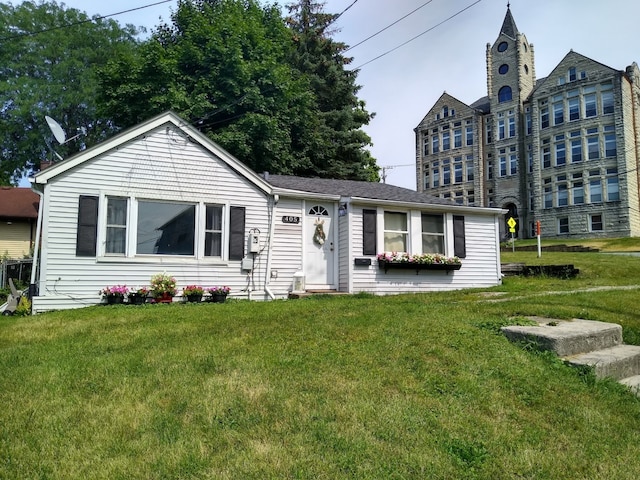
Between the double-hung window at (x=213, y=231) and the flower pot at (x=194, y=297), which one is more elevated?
the double-hung window at (x=213, y=231)

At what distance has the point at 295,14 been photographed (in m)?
29.6

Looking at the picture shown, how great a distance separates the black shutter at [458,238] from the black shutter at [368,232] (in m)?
2.49

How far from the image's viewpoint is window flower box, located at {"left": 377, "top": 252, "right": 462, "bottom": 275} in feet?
37.2

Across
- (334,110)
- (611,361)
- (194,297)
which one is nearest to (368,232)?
(194,297)

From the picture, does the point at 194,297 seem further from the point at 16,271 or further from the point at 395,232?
the point at 16,271

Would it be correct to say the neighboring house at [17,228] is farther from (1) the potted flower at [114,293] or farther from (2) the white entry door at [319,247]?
(2) the white entry door at [319,247]

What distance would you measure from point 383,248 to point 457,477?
9.21 m

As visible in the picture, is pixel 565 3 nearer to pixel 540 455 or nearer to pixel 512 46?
pixel 540 455

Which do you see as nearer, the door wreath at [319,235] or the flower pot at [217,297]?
the flower pot at [217,297]

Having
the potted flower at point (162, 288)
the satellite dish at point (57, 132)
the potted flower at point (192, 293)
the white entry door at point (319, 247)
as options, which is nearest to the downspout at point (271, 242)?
the white entry door at point (319, 247)

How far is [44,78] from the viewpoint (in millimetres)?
29609

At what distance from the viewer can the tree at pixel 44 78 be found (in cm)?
2812

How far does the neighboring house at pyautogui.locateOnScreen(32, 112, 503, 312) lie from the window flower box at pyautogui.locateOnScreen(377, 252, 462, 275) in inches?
7.9

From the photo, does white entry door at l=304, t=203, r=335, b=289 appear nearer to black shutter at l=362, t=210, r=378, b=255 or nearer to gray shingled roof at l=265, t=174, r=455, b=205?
A: gray shingled roof at l=265, t=174, r=455, b=205
